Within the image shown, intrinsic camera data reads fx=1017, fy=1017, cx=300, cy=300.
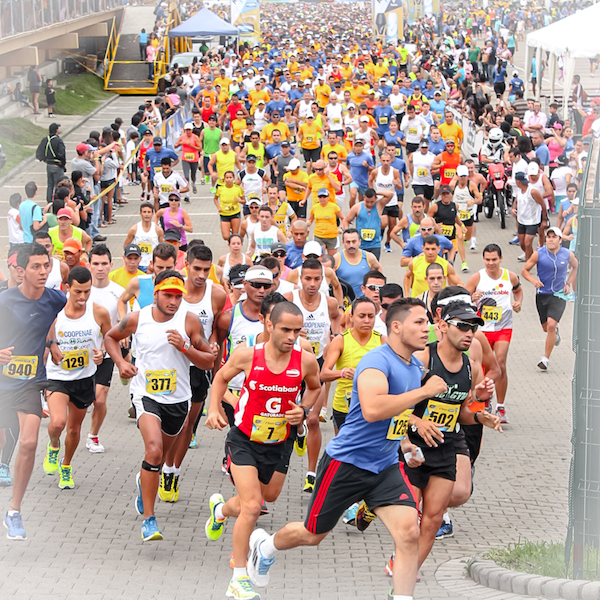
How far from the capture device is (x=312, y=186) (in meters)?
16.8

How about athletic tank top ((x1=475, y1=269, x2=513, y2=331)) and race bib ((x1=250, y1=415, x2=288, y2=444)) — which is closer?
race bib ((x1=250, y1=415, x2=288, y2=444))

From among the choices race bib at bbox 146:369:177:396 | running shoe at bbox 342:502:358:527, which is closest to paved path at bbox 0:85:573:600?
running shoe at bbox 342:502:358:527

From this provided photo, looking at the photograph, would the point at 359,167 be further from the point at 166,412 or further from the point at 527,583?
the point at 527,583

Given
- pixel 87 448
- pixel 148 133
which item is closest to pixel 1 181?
pixel 148 133

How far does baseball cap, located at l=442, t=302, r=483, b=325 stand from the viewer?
6.48 meters

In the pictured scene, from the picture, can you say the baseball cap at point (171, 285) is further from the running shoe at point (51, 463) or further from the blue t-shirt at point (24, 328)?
the running shoe at point (51, 463)

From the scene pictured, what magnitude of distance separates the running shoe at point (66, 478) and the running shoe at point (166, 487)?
83 centimetres

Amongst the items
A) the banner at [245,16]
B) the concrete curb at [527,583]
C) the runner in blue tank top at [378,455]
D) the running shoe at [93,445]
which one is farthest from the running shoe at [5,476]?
the banner at [245,16]

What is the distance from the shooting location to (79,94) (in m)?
38.4

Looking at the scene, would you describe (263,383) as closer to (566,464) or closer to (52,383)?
(52,383)

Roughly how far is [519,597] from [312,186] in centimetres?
1146

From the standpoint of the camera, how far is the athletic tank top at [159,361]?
7.32 metres

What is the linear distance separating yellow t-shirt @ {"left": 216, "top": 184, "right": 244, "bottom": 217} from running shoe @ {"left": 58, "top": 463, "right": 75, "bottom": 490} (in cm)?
877

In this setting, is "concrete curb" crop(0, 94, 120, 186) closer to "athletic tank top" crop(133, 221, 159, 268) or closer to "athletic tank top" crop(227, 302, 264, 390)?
"athletic tank top" crop(133, 221, 159, 268)
